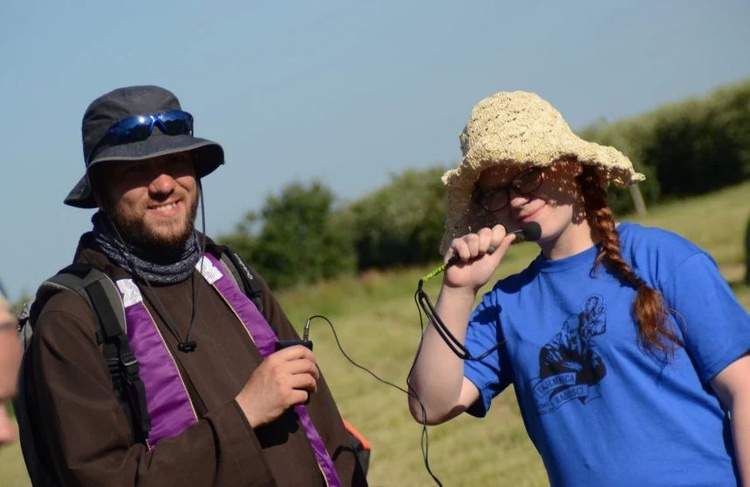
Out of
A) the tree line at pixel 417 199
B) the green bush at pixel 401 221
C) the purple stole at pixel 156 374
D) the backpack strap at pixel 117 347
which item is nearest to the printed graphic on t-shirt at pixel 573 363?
the purple stole at pixel 156 374

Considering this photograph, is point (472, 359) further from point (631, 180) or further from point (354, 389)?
point (354, 389)

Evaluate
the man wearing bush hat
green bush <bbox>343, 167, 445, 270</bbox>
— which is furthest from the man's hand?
green bush <bbox>343, 167, 445, 270</bbox>

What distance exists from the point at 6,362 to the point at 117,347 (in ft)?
3.02

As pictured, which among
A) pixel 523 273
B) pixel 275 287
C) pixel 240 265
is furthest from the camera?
pixel 275 287

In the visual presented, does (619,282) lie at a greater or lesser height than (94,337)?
lesser

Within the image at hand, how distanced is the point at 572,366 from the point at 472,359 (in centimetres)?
31

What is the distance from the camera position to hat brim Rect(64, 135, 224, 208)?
3160mm

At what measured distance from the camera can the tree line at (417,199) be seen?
1277 inches

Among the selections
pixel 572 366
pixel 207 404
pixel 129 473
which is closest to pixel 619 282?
pixel 572 366

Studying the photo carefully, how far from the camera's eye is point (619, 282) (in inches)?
113

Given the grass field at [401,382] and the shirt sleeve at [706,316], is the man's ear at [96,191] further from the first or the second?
the grass field at [401,382]

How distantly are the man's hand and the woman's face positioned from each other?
2.46 feet

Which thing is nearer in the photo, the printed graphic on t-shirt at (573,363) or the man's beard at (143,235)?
the printed graphic on t-shirt at (573,363)

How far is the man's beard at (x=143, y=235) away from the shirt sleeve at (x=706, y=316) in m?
1.49
